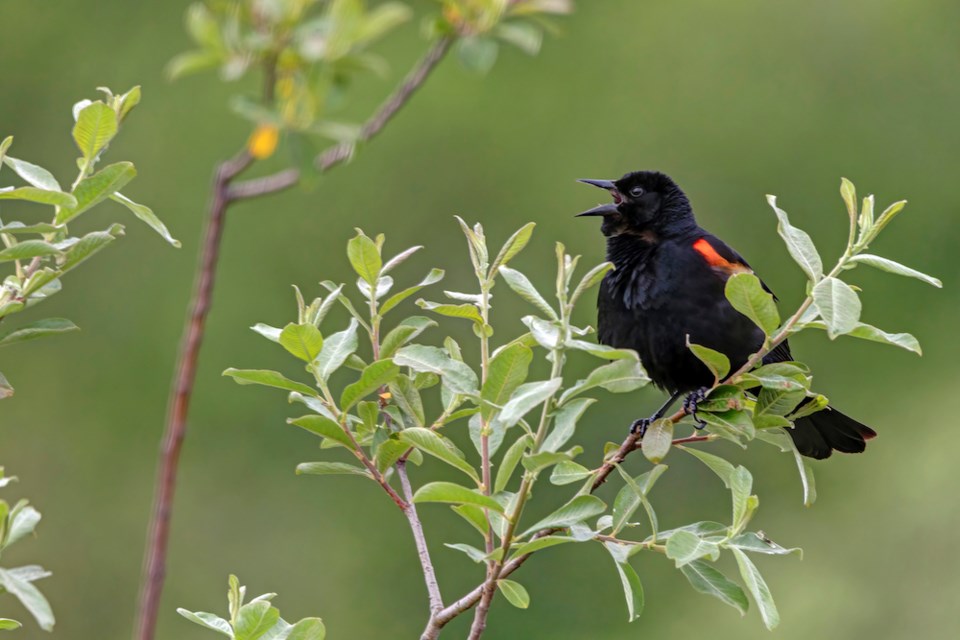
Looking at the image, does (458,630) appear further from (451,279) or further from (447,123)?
(447,123)

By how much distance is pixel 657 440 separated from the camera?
2.15 m

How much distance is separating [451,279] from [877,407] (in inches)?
181

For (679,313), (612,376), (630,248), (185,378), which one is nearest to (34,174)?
(612,376)

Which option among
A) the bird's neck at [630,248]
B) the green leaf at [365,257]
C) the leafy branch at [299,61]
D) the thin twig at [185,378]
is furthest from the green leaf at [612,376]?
the bird's neck at [630,248]

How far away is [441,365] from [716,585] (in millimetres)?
560

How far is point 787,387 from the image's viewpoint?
207cm

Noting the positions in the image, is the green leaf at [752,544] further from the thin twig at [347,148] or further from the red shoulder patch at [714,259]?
the red shoulder patch at [714,259]

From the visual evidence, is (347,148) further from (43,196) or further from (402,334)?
(402,334)

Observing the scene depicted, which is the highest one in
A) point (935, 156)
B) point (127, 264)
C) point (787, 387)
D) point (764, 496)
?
point (787, 387)

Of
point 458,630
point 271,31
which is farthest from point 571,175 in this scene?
point 271,31

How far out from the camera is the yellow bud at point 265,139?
1.00 m

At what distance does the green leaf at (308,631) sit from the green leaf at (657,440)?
637 mm

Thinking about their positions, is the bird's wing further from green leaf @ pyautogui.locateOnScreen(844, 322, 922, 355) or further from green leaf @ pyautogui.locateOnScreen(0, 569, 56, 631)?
green leaf @ pyautogui.locateOnScreen(0, 569, 56, 631)

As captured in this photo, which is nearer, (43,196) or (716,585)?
(43,196)
